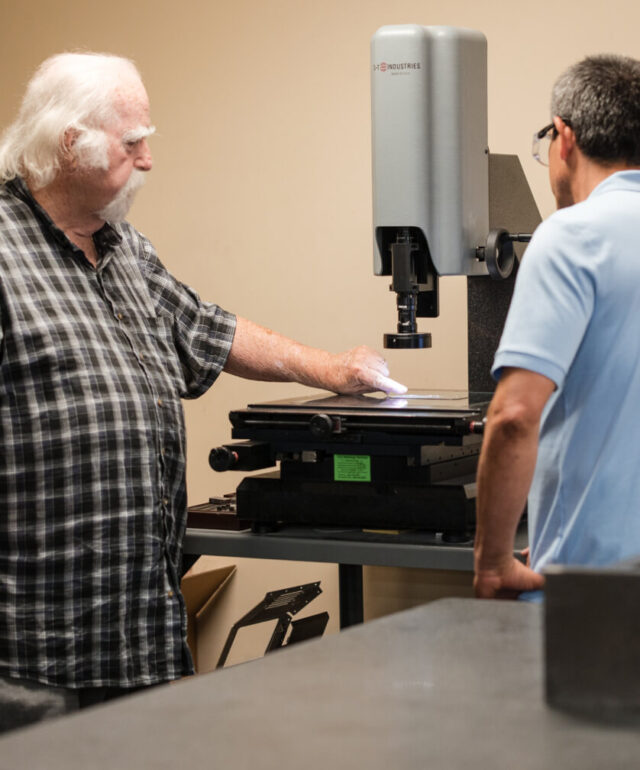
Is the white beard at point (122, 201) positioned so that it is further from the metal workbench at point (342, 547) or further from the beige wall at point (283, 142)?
the beige wall at point (283, 142)

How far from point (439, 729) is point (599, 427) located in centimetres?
80

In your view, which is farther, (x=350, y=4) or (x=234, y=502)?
(x=350, y=4)

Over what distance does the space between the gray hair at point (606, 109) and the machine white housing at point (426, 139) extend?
0.49 metres

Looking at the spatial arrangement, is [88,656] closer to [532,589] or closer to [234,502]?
[234,502]

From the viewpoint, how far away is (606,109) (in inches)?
55.1

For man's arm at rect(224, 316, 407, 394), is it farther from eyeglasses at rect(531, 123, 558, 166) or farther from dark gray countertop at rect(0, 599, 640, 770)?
dark gray countertop at rect(0, 599, 640, 770)

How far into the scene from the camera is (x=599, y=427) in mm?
1339

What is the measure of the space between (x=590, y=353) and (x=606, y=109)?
323 millimetres

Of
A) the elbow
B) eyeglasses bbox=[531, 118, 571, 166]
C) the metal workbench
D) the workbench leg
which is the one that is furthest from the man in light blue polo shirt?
the workbench leg

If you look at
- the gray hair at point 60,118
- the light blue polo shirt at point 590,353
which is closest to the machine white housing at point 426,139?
the gray hair at point 60,118

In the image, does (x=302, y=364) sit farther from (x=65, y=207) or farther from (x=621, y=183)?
(x=621, y=183)

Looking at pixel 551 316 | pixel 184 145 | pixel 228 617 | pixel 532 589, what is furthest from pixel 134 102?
pixel 228 617

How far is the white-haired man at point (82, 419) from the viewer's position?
170 cm

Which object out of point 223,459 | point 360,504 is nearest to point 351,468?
point 360,504
